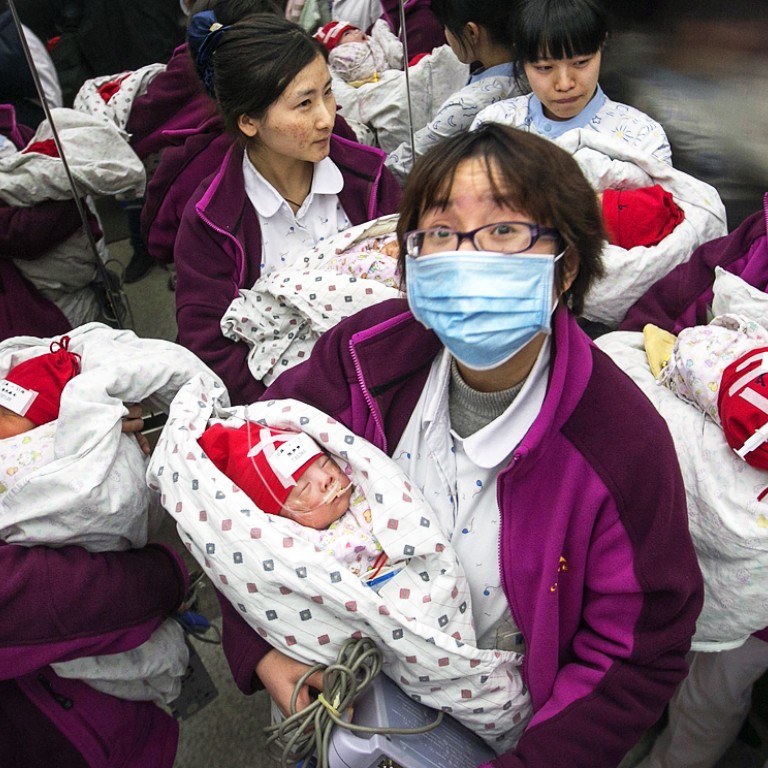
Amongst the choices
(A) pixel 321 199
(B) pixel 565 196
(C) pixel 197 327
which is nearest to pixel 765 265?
(B) pixel 565 196

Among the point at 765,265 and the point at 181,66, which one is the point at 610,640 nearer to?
the point at 765,265

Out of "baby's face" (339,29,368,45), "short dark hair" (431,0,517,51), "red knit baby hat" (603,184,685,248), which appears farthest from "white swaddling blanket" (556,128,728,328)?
"baby's face" (339,29,368,45)

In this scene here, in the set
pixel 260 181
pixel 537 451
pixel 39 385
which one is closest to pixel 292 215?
pixel 260 181

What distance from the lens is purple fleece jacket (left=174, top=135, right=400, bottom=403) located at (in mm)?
2029

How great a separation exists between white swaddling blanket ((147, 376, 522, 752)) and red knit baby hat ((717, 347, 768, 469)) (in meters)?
0.56

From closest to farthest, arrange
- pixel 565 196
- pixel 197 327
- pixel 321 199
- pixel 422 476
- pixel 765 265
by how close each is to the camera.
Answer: pixel 565 196
pixel 422 476
pixel 765 265
pixel 197 327
pixel 321 199

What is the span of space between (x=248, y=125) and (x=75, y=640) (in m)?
1.38

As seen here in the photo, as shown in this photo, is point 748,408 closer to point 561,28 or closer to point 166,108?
point 561,28

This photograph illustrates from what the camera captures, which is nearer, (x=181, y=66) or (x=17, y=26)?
(x=17, y=26)

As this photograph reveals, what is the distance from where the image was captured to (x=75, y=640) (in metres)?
1.36

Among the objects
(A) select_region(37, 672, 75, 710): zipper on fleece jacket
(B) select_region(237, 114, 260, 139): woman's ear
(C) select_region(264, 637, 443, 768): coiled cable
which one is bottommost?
(A) select_region(37, 672, 75, 710): zipper on fleece jacket

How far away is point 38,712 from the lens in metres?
1.48

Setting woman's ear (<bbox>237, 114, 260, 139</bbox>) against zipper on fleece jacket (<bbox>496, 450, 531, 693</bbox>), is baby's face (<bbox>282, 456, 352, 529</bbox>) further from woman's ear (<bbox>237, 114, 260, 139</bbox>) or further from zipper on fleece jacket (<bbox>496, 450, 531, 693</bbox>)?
woman's ear (<bbox>237, 114, 260, 139</bbox>)

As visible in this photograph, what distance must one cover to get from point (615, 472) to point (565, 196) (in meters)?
0.44
